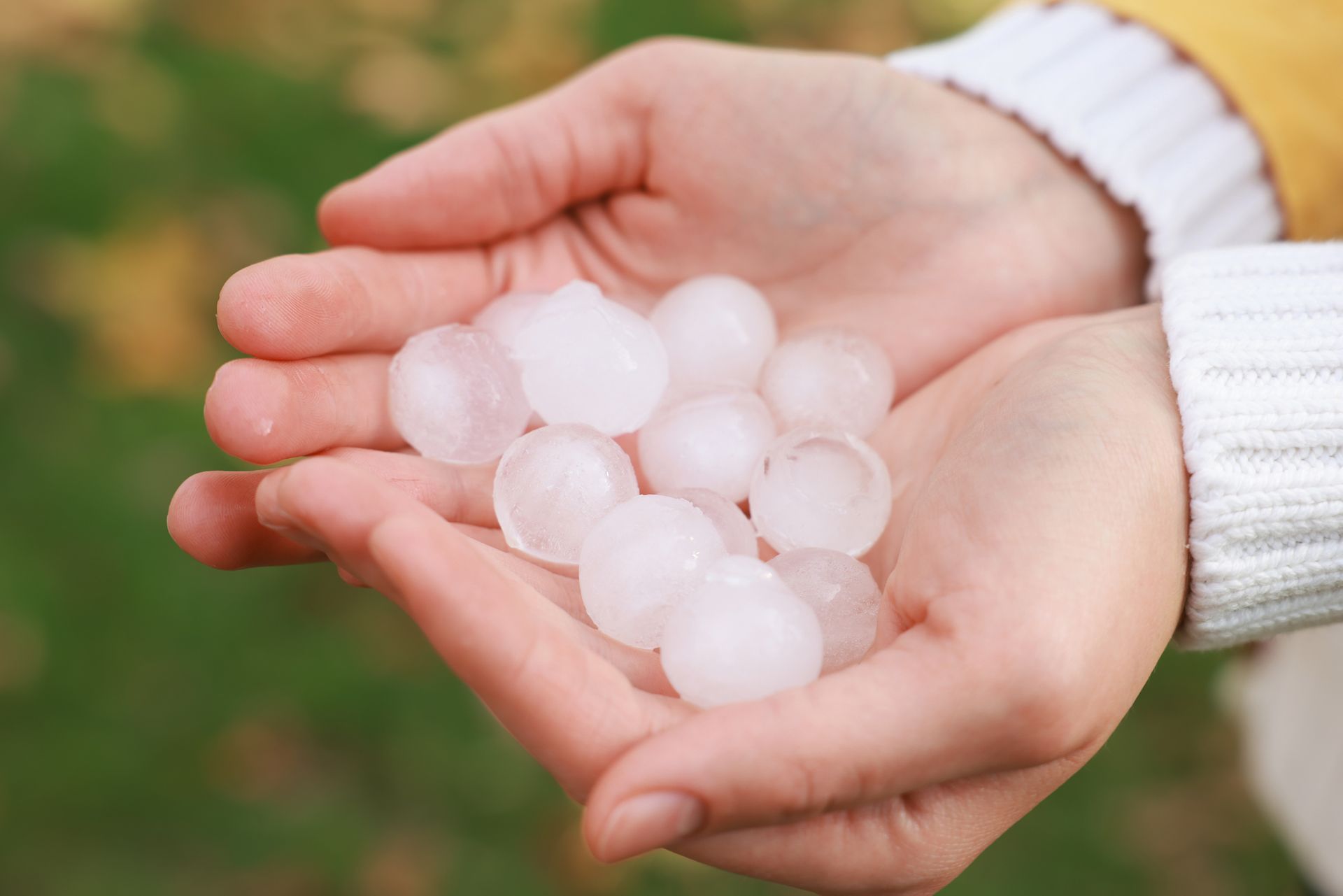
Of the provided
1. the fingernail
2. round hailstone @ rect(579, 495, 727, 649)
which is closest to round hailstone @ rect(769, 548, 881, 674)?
round hailstone @ rect(579, 495, 727, 649)

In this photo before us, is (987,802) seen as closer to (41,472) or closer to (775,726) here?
(775,726)

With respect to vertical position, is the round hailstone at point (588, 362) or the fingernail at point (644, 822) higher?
the round hailstone at point (588, 362)

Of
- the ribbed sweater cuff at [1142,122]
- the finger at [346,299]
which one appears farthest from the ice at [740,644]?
the ribbed sweater cuff at [1142,122]

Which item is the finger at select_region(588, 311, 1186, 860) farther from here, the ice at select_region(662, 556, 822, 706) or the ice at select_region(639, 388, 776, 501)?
the ice at select_region(639, 388, 776, 501)

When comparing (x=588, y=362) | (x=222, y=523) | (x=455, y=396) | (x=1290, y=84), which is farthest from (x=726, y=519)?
(x=1290, y=84)

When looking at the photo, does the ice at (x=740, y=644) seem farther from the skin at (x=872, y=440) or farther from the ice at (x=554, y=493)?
the ice at (x=554, y=493)

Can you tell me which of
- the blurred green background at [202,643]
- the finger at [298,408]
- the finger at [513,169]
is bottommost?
the blurred green background at [202,643]

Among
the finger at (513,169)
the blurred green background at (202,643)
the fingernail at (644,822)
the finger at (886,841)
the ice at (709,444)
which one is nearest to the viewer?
the fingernail at (644,822)

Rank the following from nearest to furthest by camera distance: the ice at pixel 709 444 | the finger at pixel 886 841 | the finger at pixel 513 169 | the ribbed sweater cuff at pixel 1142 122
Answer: the finger at pixel 886 841, the ice at pixel 709 444, the finger at pixel 513 169, the ribbed sweater cuff at pixel 1142 122
